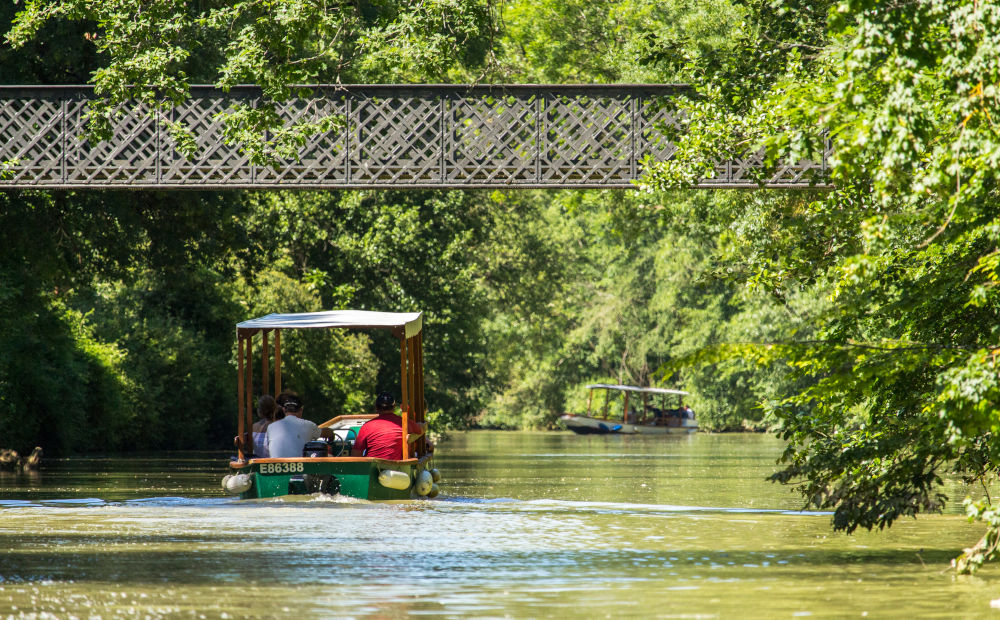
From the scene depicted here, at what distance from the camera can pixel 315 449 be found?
1959 cm

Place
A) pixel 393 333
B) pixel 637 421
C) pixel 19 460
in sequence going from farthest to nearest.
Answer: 1. pixel 637 421
2. pixel 19 460
3. pixel 393 333

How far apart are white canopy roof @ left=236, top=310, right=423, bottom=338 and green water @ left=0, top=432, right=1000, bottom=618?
245 centimetres

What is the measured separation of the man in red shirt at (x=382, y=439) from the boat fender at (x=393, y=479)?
0.47 meters

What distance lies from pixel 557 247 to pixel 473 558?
4878 cm

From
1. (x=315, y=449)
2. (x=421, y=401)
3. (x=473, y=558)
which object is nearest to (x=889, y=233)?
(x=473, y=558)

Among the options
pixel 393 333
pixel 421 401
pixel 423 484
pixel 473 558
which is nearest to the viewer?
pixel 473 558

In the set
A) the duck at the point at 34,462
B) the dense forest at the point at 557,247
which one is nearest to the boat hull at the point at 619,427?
the dense forest at the point at 557,247

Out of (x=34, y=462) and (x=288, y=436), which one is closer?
(x=288, y=436)

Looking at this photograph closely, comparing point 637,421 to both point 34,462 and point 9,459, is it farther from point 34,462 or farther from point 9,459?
point 34,462

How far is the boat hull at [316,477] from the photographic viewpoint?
19078 mm

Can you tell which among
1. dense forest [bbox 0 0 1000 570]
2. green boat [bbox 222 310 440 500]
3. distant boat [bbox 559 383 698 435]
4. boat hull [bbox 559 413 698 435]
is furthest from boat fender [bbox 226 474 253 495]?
boat hull [bbox 559 413 698 435]

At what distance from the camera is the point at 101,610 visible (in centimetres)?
980

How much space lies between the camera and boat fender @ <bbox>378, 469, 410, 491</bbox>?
19.5 m

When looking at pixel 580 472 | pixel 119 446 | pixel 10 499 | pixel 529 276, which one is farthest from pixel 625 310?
pixel 10 499
